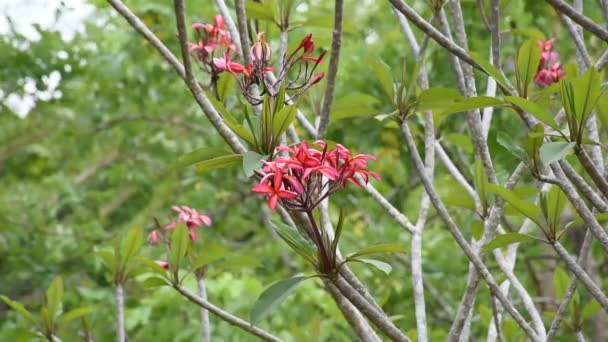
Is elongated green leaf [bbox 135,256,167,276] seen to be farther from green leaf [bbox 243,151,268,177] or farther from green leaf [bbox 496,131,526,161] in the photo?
green leaf [bbox 496,131,526,161]

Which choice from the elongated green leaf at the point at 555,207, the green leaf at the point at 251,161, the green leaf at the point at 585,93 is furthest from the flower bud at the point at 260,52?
the elongated green leaf at the point at 555,207

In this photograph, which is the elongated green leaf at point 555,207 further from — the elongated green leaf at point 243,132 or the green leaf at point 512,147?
Result: the elongated green leaf at point 243,132

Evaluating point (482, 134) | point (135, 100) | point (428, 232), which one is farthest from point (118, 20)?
point (482, 134)

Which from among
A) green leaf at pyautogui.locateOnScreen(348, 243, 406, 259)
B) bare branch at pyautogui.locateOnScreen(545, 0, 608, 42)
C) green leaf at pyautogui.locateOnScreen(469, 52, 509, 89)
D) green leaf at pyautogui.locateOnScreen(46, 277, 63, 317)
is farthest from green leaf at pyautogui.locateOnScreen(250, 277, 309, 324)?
green leaf at pyautogui.locateOnScreen(46, 277, 63, 317)

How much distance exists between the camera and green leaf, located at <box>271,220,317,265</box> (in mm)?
1336

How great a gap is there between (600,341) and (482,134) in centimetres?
286

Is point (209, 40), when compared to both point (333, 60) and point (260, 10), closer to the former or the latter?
point (260, 10)

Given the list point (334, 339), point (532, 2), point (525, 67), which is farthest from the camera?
point (532, 2)

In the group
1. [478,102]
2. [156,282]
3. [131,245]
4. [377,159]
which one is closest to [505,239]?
[478,102]

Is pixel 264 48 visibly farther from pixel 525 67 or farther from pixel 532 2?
pixel 532 2

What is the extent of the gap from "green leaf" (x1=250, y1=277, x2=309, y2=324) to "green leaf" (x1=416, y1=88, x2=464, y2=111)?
501mm

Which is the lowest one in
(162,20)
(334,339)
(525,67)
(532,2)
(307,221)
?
(334,339)

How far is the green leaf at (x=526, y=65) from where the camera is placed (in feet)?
5.36

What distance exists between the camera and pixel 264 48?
1540mm
